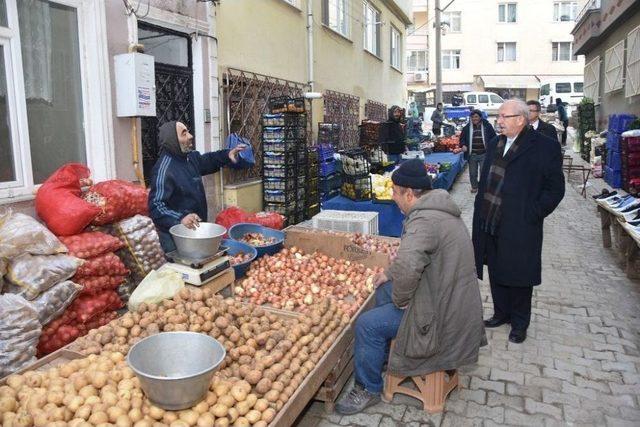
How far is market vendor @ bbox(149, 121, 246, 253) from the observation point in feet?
15.3

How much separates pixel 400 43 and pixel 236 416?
22637 mm

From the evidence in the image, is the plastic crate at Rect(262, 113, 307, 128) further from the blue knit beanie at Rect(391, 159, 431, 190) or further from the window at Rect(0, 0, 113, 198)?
the blue knit beanie at Rect(391, 159, 431, 190)

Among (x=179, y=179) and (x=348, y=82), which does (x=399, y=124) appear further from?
(x=179, y=179)

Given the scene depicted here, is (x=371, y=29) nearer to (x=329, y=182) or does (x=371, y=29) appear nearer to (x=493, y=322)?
(x=329, y=182)

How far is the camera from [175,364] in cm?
295

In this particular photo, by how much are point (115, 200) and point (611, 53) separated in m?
17.2

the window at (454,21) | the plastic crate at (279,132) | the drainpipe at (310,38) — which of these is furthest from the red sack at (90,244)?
the window at (454,21)

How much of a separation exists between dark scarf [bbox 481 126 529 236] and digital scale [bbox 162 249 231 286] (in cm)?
244

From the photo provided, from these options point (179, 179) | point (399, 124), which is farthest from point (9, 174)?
point (399, 124)

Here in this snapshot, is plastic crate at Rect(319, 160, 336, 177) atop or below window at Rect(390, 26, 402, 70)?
below

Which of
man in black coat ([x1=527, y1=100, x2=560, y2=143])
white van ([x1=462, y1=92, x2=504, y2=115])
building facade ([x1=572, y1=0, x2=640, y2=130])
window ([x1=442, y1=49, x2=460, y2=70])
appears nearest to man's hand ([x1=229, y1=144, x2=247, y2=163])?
man in black coat ([x1=527, y1=100, x2=560, y2=143])

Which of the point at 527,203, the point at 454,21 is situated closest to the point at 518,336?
the point at 527,203

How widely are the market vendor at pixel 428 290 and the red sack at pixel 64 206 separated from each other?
253 cm

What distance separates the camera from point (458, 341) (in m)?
3.55
